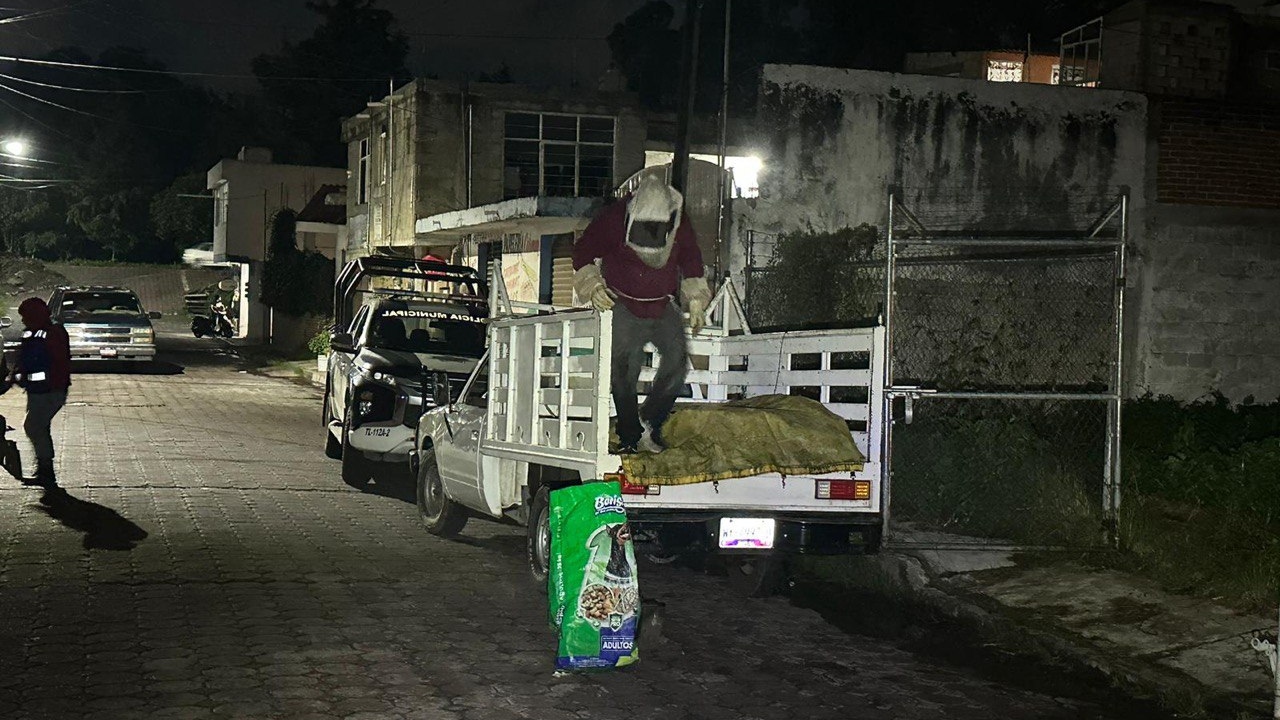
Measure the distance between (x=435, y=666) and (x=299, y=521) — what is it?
4.97m

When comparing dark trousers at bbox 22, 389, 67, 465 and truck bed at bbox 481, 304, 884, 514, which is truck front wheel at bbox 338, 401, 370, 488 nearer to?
dark trousers at bbox 22, 389, 67, 465

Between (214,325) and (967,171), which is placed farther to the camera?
(214,325)

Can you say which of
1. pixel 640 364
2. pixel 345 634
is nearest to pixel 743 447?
pixel 640 364

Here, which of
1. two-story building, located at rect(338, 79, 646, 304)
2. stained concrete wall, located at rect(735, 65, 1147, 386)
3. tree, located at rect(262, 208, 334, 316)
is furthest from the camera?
tree, located at rect(262, 208, 334, 316)

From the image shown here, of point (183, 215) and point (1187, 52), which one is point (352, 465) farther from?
point (183, 215)

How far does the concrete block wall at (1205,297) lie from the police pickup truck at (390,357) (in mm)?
8559

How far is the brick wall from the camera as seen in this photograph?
17.4 m

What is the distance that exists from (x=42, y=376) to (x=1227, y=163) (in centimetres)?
1426

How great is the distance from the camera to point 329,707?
19.9 ft

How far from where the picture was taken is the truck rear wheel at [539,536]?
868cm

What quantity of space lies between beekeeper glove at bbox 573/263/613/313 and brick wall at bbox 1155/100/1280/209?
11.6m

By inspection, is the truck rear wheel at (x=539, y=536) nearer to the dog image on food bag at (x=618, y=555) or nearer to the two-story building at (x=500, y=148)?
the dog image on food bag at (x=618, y=555)

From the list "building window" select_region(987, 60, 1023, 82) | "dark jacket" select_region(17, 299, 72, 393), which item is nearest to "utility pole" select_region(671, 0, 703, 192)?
"dark jacket" select_region(17, 299, 72, 393)

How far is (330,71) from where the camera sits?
7956 centimetres
